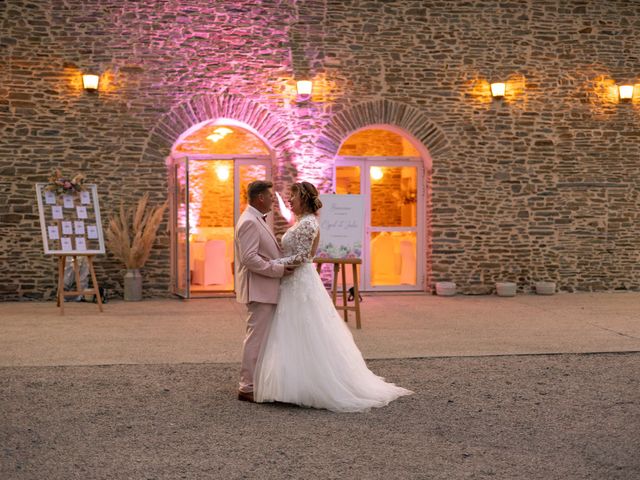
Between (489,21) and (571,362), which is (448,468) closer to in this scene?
(571,362)

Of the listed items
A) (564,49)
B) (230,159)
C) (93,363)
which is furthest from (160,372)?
(564,49)

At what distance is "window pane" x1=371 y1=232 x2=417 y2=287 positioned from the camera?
1176 centimetres

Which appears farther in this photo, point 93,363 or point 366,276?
point 366,276

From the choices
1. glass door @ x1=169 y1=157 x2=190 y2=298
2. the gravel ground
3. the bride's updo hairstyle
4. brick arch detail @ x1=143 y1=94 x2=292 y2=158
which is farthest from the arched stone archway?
the bride's updo hairstyle

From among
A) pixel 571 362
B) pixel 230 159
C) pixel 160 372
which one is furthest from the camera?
pixel 230 159

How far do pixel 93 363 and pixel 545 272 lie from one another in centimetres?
763

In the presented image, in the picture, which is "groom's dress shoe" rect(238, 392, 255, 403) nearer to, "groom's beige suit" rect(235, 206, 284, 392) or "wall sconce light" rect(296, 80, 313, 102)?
"groom's beige suit" rect(235, 206, 284, 392)

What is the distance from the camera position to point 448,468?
12.2ft

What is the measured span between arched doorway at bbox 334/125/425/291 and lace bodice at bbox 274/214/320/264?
6.39m

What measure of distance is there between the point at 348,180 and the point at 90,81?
12.8 feet

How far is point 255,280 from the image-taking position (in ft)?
16.8

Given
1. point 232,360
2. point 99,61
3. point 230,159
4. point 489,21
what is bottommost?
point 232,360

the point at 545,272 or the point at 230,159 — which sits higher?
the point at 230,159

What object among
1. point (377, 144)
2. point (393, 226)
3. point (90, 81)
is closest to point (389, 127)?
point (377, 144)
